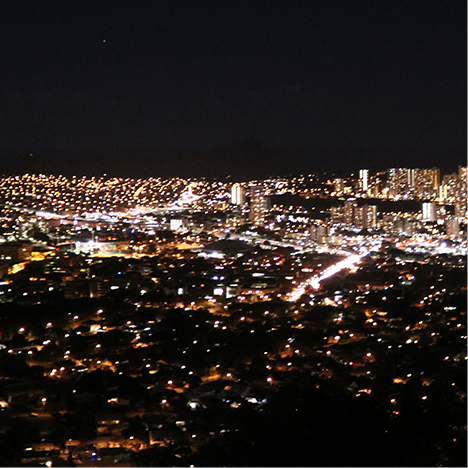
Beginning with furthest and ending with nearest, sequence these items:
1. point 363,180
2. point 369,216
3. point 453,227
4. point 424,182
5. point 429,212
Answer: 1. point 363,180
2. point 369,216
3. point 424,182
4. point 429,212
5. point 453,227

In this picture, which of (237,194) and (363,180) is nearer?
(363,180)

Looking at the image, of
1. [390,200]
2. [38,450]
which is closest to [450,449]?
[38,450]

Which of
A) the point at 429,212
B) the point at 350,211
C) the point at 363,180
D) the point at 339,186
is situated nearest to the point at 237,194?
the point at 339,186

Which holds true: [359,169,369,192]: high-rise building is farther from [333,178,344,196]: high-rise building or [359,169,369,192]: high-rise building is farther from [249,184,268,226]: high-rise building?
[249,184,268,226]: high-rise building

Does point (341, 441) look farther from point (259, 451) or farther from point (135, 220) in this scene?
point (135, 220)

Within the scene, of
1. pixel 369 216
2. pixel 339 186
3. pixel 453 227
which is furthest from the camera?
pixel 339 186

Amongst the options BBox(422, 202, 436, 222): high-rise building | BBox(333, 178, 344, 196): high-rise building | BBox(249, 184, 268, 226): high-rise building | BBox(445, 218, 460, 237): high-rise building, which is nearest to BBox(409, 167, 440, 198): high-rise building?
BBox(422, 202, 436, 222): high-rise building

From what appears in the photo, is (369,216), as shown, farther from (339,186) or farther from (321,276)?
(321,276)

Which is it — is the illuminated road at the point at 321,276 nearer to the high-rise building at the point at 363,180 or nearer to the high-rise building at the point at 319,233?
the high-rise building at the point at 319,233
